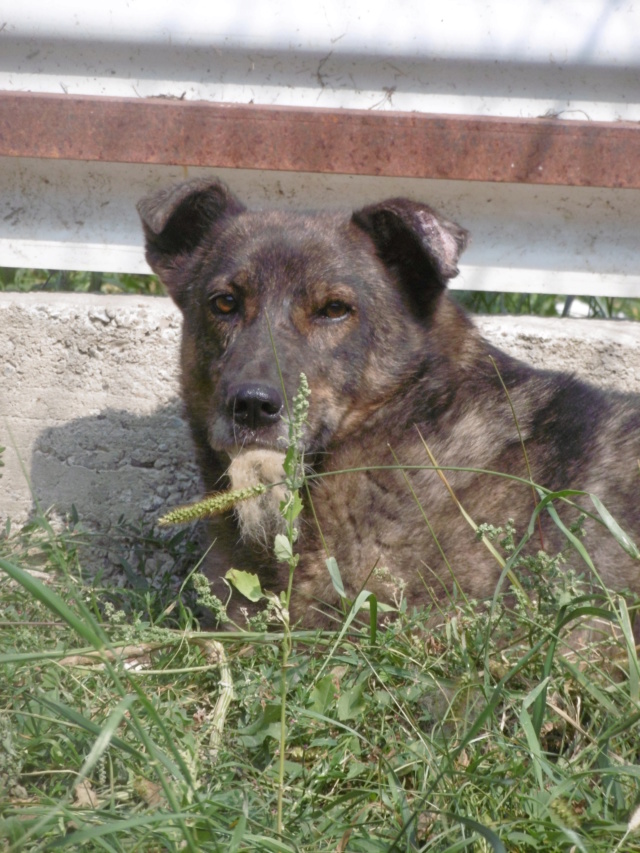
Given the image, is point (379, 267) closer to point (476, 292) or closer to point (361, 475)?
point (361, 475)

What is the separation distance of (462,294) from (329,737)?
9.97 feet

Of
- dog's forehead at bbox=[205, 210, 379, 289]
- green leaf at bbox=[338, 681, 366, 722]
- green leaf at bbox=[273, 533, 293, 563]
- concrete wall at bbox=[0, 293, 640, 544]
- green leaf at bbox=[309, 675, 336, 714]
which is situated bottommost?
concrete wall at bbox=[0, 293, 640, 544]

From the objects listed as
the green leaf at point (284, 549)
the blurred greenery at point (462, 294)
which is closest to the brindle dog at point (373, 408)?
the blurred greenery at point (462, 294)

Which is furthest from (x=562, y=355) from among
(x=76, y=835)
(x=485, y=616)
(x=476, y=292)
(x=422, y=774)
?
(x=76, y=835)

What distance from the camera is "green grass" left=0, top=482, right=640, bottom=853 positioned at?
1.80m

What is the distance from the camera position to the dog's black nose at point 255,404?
3.14m

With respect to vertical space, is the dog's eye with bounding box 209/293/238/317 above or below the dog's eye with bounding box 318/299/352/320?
below

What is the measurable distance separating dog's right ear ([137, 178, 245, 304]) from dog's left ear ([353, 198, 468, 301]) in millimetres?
596

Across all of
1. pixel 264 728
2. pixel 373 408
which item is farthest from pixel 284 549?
pixel 373 408

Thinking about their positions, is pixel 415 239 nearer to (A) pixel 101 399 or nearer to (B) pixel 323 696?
(A) pixel 101 399

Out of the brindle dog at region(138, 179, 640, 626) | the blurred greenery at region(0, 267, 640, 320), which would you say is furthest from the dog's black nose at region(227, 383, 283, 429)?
the blurred greenery at region(0, 267, 640, 320)

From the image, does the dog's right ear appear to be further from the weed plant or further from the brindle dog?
the weed plant

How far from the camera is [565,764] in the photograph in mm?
2100

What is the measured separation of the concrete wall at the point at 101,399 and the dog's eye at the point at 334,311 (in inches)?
43.2
